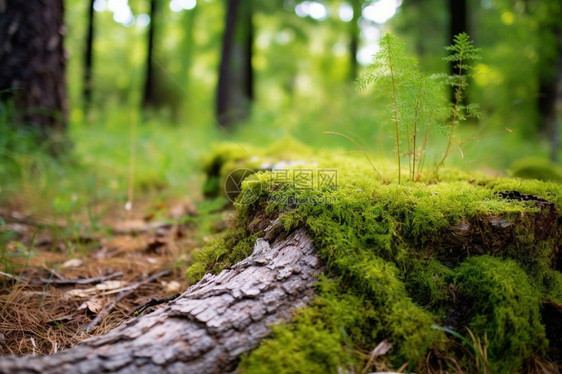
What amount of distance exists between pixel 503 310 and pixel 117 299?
79.9 inches

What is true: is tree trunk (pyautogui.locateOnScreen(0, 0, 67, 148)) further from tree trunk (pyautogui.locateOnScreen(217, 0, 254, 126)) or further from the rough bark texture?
tree trunk (pyautogui.locateOnScreen(217, 0, 254, 126))

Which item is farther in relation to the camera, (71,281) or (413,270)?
(71,281)

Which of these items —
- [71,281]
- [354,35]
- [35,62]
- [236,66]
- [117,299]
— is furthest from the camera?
[236,66]

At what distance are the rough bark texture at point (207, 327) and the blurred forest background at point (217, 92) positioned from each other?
1.07 m

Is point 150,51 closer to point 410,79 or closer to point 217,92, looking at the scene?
point 217,92

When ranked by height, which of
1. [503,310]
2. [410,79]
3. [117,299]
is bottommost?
[117,299]

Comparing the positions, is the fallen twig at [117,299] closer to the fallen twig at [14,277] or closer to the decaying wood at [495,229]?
the fallen twig at [14,277]

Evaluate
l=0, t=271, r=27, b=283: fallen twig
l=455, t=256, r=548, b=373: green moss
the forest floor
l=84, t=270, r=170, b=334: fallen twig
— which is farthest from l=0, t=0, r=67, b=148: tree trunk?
l=455, t=256, r=548, b=373: green moss

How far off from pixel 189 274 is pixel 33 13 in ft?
14.3

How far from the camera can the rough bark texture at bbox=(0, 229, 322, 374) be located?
3.46 ft

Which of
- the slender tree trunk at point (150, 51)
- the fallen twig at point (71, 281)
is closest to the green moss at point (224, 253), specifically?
the fallen twig at point (71, 281)

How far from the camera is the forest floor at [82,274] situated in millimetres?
1713

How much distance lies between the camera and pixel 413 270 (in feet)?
5.32

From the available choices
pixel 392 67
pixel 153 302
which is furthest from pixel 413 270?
pixel 153 302
